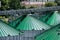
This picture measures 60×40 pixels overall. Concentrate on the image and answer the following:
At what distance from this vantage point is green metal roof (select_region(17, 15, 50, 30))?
24.1 m

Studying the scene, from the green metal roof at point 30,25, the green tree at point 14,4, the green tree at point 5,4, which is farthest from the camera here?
the green tree at point 14,4

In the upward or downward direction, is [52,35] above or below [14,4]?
above

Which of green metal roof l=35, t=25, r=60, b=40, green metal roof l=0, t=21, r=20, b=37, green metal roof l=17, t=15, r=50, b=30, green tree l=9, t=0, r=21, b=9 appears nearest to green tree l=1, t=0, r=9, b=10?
green tree l=9, t=0, r=21, b=9

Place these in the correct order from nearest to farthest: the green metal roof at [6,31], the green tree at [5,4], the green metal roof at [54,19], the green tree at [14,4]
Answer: the green metal roof at [6,31], the green metal roof at [54,19], the green tree at [5,4], the green tree at [14,4]

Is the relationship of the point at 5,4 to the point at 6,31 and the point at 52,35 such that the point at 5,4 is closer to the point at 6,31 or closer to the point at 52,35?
the point at 6,31

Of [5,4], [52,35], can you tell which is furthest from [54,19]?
[5,4]

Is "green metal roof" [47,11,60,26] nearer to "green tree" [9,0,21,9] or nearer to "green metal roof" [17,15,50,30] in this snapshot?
"green metal roof" [17,15,50,30]

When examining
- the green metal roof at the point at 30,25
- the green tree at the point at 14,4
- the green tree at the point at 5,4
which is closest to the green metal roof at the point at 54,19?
the green metal roof at the point at 30,25

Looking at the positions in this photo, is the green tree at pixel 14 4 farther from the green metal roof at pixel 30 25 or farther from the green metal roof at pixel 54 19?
the green metal roof at pixel 30 25

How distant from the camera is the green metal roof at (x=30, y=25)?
79.2 feet

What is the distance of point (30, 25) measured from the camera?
2455 centimetres

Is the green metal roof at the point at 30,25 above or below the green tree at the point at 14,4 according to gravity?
above

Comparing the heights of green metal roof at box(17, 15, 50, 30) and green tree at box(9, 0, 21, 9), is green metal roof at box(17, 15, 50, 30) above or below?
above

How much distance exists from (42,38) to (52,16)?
28.4 feet
